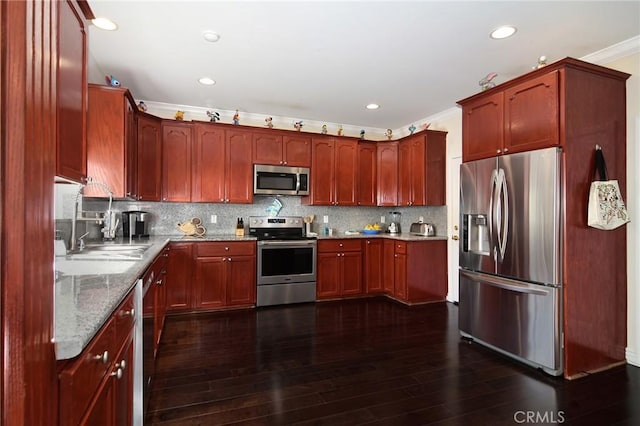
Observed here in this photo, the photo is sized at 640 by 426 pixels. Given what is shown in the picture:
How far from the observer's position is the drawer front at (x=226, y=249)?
3936 millimetres

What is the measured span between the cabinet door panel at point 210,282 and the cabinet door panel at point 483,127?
306 cm

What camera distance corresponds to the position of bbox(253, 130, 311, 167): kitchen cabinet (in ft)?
14.7

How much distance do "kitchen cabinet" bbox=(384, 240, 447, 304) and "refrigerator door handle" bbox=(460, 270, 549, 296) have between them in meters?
1.19

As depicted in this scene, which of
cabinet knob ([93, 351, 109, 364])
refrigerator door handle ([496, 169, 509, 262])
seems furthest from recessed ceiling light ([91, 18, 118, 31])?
refrigerator door handle ([496, 169, 509, 262])

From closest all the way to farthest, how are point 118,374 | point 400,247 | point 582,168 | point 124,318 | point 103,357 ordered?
point 103,357 → point 118,374 → point 124,318 → point 582,168 → point 400,247

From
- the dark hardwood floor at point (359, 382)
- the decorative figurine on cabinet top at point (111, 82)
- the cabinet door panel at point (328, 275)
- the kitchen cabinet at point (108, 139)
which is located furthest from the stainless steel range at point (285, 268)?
the decorative figurine on cabinet top at point (111, 82)

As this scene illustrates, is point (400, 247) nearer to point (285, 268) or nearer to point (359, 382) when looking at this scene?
point (285, 268)

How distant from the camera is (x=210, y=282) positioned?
3990 mm

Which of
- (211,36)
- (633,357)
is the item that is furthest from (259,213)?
(633,357)

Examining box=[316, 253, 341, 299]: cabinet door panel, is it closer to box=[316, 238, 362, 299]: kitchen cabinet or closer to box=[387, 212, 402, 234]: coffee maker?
box=[316, 238, 362, 299]: kitchen cabinet

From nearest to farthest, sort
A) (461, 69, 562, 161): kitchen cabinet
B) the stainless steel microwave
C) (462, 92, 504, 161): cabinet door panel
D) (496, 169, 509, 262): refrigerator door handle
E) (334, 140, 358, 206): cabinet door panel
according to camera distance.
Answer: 1. (461, 69, 562, 161): kitchen cabinet
2. (496, 169, 509, 262): refrigerator door handle
3. (462, 92, 504, 161): cabinet door panel
4. the stainless steel microwave
5. (334, 140, 358, 206): cabinet door panel

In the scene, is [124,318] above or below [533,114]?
below

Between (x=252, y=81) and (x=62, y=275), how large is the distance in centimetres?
268

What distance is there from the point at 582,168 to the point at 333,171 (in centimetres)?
300
